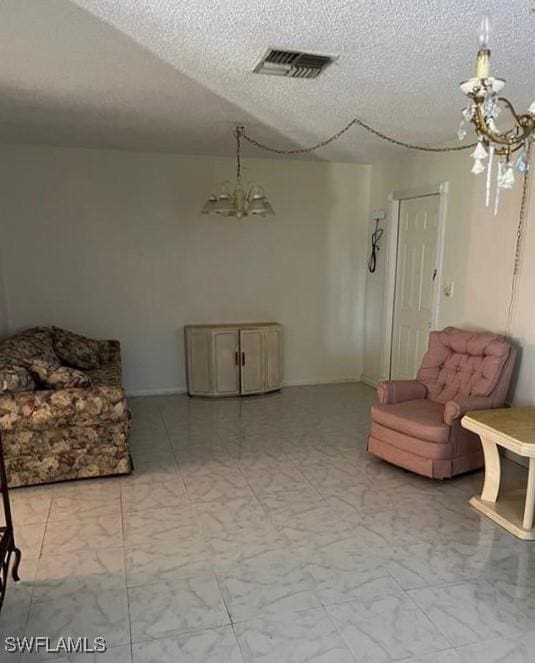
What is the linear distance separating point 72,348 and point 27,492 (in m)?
1.58

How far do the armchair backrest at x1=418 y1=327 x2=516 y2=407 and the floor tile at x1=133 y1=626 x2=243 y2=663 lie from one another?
7.50 feet

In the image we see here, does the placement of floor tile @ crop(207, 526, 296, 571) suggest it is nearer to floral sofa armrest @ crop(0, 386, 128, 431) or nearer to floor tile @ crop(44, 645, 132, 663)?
floor tile @ crop(44, 645, 132, 663)

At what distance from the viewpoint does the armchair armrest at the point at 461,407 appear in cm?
304

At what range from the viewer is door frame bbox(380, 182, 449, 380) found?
4.22 metres

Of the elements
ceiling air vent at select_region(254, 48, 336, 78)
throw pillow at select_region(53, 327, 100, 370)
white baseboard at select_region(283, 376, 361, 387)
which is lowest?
white baseboard at select_region(283, 376, 361, 387)

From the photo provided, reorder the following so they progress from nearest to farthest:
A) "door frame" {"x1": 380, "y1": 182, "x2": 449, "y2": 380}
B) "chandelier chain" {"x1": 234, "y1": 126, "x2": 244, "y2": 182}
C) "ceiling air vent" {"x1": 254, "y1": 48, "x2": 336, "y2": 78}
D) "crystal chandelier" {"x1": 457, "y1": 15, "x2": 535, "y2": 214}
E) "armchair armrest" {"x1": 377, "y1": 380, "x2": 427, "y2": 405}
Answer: "crystal chandelier" {"x1": 457, "y1": 15, "x2": 535, "y2": 214} < "ceiling air vent" {"x1": 254, "y1": 48, "x2": 336, "y2": 78} < "armchair armrest" {"x1": 377, "y1": 380, "x2": 427, "y2": 405} < "chandelier chain" {"x1": 234, "y1": 126, "x2": 244, "y2": 182} < "door frame" {"x1": 380, "y1": 182, "x2": 449, "y2": 380}

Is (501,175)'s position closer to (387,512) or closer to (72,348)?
(387,512)

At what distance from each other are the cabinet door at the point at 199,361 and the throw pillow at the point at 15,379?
6.65 feet

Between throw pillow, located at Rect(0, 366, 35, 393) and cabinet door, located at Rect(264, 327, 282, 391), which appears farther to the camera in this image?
cabinet door, located at Rect(264, 327, 282, 391)

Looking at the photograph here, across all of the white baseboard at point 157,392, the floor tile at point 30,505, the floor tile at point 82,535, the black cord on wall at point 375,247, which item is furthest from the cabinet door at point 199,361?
the floor tile at point 82,535

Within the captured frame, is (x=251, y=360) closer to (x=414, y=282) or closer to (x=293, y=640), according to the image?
(x=414, y=282)

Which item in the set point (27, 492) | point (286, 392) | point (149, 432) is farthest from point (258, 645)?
point (286, 392)

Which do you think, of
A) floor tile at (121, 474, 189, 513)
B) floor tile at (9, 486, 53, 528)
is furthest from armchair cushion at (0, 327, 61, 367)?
floor tile at (121, 474, 189, 513)

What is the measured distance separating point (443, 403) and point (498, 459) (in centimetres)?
77
